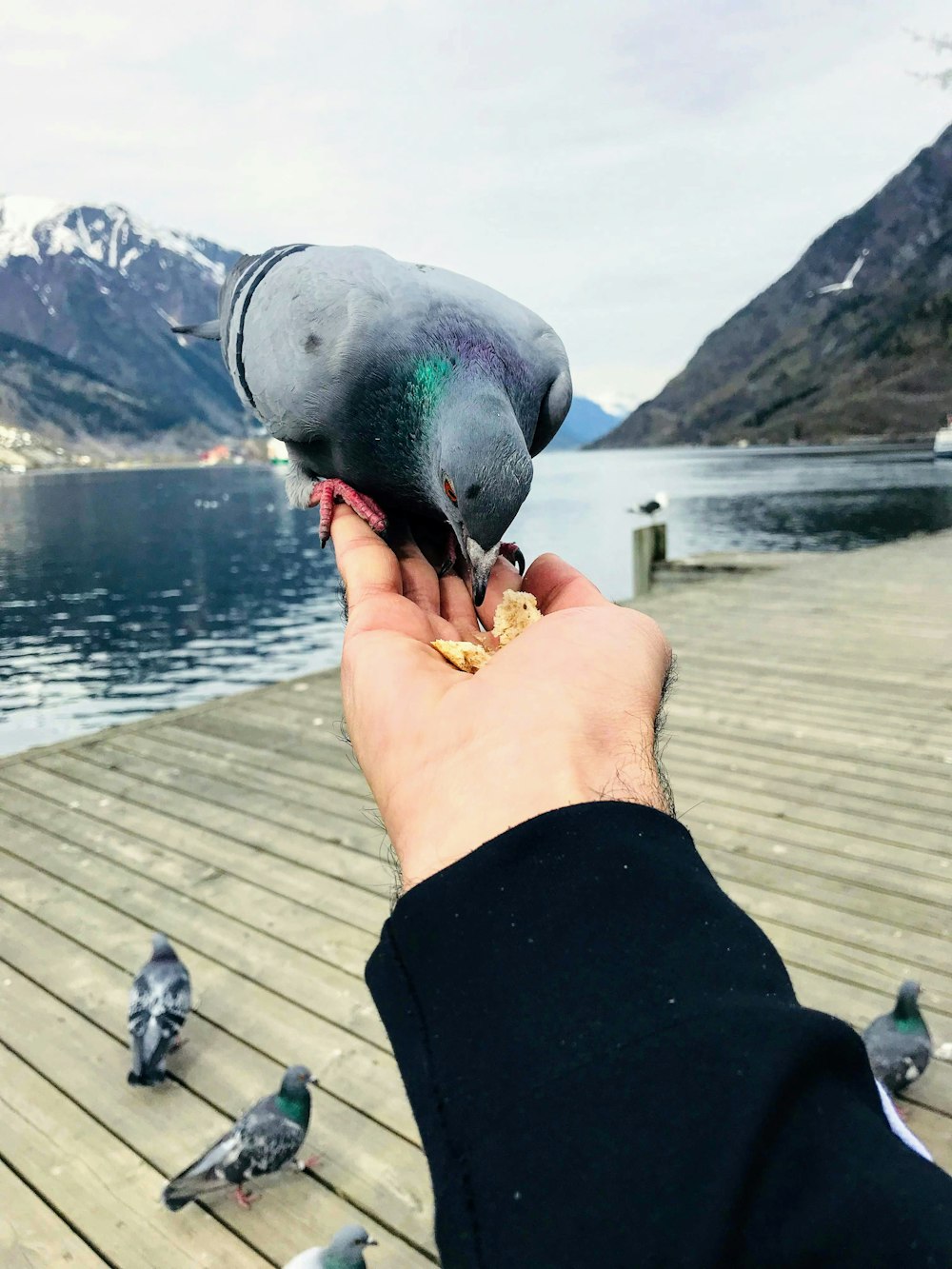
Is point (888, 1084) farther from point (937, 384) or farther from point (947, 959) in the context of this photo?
point (937, 384)

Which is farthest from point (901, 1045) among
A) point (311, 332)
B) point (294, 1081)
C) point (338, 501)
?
point (311, 332)

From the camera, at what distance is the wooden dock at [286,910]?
10.7 feet

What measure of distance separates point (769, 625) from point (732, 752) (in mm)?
4725

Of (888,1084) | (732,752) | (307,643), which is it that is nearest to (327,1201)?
(888,1084)

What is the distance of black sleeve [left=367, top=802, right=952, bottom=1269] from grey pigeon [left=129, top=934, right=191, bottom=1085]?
2.92 meters

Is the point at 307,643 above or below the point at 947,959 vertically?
below

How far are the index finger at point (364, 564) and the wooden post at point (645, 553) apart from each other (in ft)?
40.3

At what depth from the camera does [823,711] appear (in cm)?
781

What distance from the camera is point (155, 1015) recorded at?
3.71 metres

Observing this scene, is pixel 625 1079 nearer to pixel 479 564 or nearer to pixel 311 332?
pixel 479 564

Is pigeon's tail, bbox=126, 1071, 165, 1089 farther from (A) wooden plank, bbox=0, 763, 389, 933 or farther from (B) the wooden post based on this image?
(B) the wooden post

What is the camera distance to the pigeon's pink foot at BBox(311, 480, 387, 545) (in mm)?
3555

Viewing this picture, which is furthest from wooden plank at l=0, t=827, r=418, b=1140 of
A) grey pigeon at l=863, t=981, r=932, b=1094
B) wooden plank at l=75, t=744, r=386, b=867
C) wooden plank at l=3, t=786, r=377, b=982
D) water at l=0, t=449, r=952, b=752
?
water at l=0, t=449, r=952, b=752

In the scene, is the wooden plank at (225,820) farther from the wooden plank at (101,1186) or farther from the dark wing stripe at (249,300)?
the dark wing stripe at (249,300)
